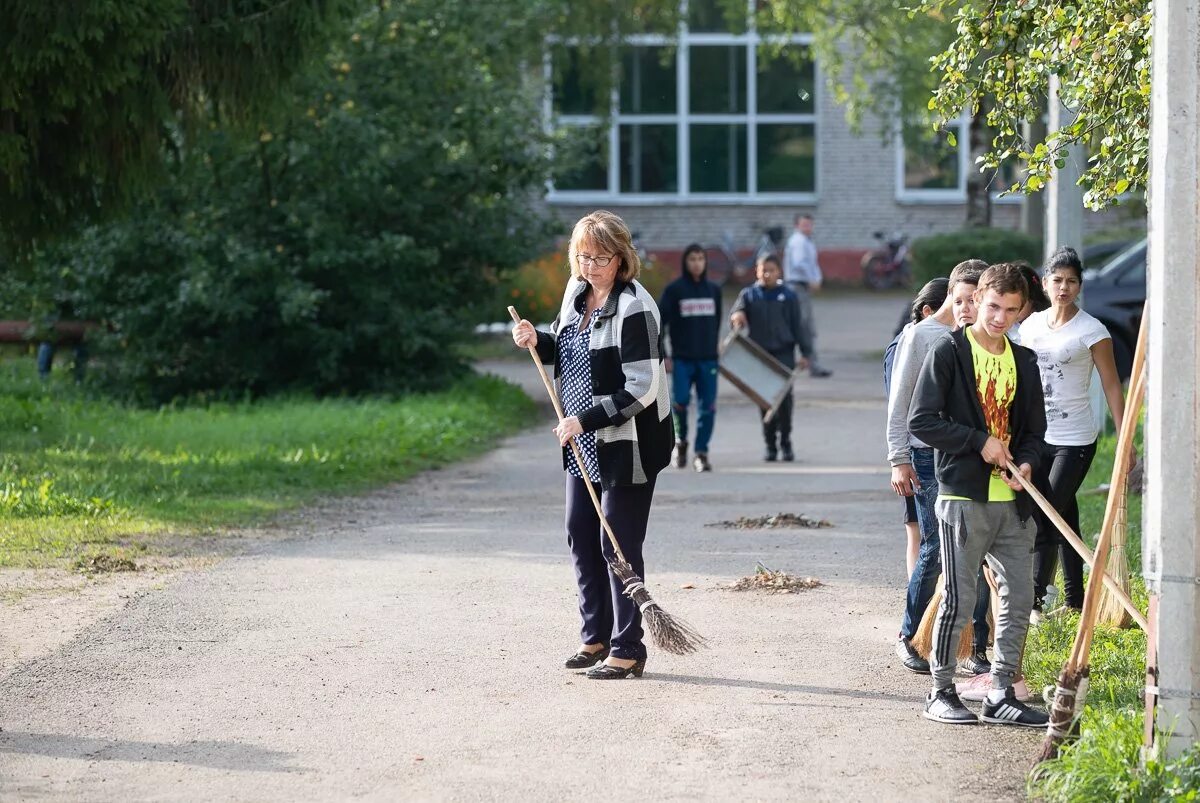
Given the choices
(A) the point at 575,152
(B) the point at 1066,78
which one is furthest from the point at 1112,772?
(A) the point at 575,152

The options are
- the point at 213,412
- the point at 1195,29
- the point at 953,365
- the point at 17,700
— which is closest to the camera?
the point at 1195,29

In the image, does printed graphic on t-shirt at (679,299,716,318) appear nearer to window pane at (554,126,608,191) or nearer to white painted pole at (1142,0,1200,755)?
window pane at (554,126,608,191)

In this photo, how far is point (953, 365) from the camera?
587cm

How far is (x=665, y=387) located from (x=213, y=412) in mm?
10211

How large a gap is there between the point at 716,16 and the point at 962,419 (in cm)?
3281

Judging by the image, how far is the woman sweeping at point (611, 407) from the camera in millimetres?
6664

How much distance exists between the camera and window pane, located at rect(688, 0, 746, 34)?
2653 centimetres

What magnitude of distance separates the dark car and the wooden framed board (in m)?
5.43

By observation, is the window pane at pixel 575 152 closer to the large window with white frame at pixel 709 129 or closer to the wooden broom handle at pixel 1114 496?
the wooden broom handle at pixel 1114 496

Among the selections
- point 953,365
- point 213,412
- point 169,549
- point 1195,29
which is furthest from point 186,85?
point 1195,29

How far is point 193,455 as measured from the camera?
1316cm

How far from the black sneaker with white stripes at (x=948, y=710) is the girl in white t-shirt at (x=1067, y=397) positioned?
1.61 metres

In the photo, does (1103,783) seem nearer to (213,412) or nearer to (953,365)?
(953,365)

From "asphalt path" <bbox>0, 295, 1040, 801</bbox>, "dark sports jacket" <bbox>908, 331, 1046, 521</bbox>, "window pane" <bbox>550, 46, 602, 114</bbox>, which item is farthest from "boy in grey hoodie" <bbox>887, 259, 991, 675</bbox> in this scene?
"window pane" <bbox>550, 46, 602, 114</bbox>
